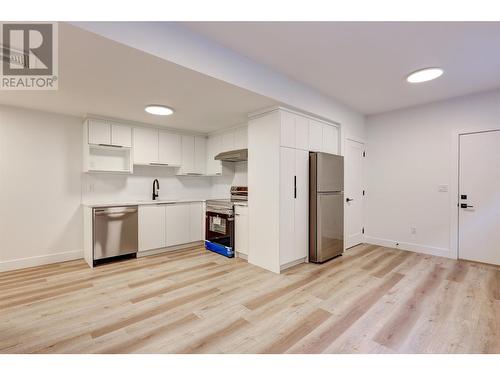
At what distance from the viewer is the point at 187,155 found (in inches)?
193

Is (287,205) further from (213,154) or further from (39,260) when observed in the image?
(39,260)

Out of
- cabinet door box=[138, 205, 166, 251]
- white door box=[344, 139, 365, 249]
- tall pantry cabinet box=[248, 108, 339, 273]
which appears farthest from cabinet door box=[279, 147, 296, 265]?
cabinet door box=[138, 205, 166, 251]

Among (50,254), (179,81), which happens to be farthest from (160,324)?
(50,254)

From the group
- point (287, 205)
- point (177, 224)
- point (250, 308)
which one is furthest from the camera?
point (177, 224)

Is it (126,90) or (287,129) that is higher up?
(126,90)

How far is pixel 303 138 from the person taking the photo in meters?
3.55

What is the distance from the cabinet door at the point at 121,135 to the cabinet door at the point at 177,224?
134cm

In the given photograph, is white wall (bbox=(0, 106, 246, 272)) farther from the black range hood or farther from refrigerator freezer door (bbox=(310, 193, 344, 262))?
refrigerator freezer door (bbox=(310, 193, 344, 262))

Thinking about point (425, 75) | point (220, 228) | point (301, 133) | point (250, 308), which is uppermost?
point (425, 75)

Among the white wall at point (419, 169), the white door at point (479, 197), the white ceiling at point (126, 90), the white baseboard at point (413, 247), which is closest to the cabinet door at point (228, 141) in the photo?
the white ceiling at point (126, 90)

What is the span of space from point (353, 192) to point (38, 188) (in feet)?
17.5

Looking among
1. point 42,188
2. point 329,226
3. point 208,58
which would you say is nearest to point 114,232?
point 42,188
